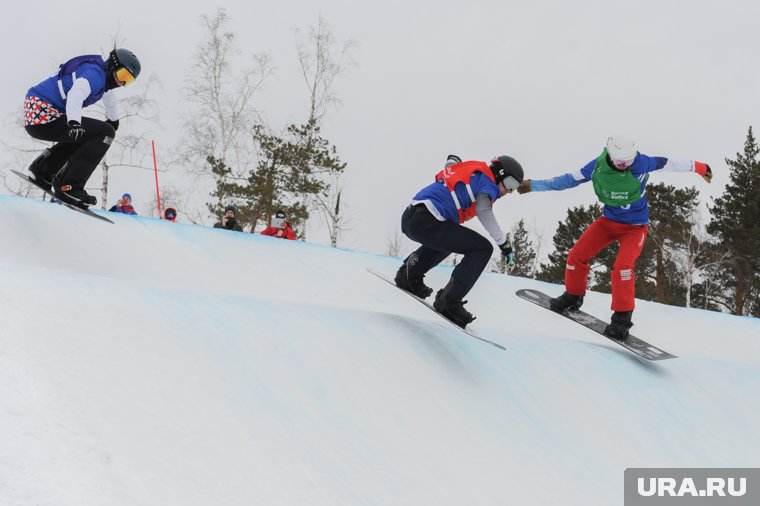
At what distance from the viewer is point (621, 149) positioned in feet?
22.7

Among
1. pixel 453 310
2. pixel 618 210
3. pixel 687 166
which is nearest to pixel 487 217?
pixel 453 310

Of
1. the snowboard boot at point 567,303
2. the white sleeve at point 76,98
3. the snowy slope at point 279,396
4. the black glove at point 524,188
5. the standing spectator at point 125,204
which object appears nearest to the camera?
the snowy slope at point 279,396

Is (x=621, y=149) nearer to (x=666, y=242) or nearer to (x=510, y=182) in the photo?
(x=510, y=182)

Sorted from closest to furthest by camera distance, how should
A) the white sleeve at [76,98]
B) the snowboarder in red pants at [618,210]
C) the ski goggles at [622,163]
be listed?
the white sleeve at [76,98], the ski goggles at [622,163], the snowboarder in red pants at [618,210]

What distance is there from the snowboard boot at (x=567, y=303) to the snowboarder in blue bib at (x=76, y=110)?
4921 mm

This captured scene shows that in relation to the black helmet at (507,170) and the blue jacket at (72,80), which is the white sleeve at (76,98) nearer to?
the blue jacket at (72,80)

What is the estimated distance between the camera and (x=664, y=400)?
21.6ft

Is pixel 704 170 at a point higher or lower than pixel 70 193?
higher

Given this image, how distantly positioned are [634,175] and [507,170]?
2.07 m

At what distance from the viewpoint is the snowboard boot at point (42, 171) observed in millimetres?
7037

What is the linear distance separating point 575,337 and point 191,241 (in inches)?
193

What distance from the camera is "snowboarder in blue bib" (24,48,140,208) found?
6.55 m

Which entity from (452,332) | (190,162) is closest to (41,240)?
(452,332)

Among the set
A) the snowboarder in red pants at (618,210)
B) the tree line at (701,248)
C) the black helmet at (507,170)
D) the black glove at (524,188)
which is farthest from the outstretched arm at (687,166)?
the tree line at (701,248)
